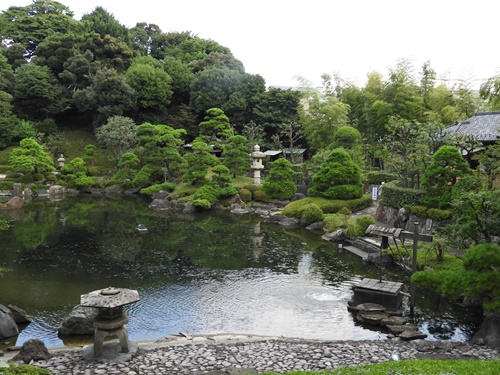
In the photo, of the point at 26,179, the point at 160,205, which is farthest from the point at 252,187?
the point at 26,179

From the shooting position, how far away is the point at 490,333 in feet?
30.9

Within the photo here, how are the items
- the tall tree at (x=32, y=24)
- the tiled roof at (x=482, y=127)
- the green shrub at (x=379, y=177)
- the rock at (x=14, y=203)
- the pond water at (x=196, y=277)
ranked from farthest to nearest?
the tall tree at (x=32, y=24)
the rock at (x=14, y=203)
the green shrub at (x=379, y=177)
the tiled roof at (x=482, y=127)
the pond water at (x=196, y=277)

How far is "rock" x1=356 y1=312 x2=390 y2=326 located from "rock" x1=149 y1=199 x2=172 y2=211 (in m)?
19.5

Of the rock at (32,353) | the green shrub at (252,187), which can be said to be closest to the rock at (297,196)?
the green shrub at (252,187)

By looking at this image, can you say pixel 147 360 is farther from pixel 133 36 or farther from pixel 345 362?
pixel 133 36

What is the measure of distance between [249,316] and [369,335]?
3125 mm

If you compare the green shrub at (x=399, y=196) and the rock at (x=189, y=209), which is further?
the rock at (x=189, y=209)

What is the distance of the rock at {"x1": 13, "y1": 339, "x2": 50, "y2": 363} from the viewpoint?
8453 millimetres

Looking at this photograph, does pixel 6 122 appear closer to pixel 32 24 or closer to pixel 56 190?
pixel 56 190

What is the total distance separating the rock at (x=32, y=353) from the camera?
27.7 feet

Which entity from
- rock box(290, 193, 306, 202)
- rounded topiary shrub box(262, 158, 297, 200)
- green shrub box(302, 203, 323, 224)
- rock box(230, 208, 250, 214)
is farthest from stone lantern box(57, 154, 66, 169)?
green shrub box(302, 203, 323, 224)

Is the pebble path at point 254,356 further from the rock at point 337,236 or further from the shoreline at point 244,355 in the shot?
the rock at point 337,236

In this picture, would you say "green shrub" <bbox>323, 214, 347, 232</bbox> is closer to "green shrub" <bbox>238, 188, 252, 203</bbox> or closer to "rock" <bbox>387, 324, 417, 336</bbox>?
"green shrub" <bbox>238, 188, 252, 203</bbox>

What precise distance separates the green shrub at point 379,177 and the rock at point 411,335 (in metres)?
17.3
